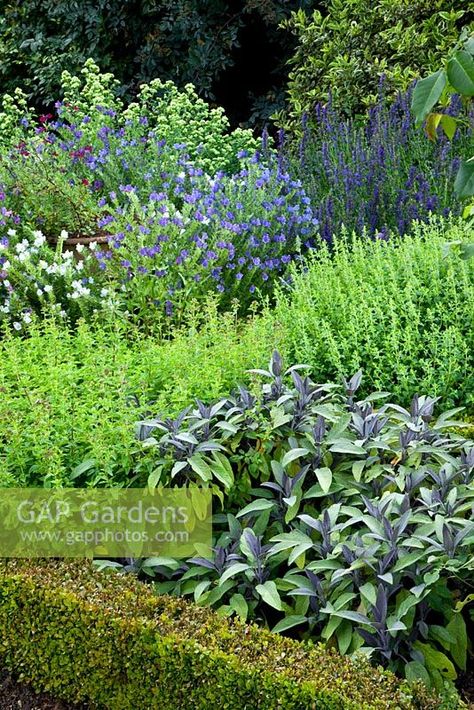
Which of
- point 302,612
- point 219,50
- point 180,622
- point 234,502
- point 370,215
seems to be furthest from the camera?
point 219,50

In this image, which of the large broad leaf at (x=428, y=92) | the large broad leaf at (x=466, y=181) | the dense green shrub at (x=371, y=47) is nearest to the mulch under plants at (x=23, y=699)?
the large broad leaf at (x=466, y=181)

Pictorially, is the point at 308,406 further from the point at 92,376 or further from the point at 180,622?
the point at 180,622

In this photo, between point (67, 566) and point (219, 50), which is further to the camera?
point (219, 50)

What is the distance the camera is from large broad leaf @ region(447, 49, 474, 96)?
1.98 metres

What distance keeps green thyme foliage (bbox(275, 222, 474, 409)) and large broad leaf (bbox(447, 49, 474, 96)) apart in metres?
2.29

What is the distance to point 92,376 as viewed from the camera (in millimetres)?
3756

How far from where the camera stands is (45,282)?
18.9 feet

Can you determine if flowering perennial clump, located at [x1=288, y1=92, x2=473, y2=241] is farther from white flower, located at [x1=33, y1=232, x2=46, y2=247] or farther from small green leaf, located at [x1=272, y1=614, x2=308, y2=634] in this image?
small green leaf, located at [x1=272, y1=614, x2=308, y2=634]

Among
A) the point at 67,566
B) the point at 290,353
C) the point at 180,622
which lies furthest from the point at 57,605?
the point at 290,353

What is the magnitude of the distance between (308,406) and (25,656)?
51.1 inches

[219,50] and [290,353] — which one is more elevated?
[219,50]

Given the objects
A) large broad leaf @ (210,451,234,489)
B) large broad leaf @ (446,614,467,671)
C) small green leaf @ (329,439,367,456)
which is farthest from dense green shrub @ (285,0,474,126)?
large broad leaf @ (446,614,467,671)

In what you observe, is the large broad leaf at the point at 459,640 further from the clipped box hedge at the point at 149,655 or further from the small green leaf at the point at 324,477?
the small green leaf at the point at 324,477

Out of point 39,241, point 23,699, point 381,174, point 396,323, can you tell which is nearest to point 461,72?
point 23,699
